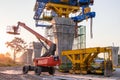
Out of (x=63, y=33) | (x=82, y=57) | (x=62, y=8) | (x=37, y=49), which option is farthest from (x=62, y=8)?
(x=37, y=49)

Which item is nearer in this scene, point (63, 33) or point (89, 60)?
point (89, 60)

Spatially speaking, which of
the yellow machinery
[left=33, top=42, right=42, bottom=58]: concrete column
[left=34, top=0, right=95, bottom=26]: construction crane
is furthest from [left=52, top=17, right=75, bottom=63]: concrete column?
[left=33, top=42, right=42, bottom=58]: concrete column

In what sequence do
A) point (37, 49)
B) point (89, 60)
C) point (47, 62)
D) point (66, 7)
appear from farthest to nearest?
point (37, 49)
point (66, 7)
point (89, 60)
point (47, 62)

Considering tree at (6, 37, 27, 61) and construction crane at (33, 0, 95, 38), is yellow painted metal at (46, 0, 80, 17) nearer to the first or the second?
construction crane at (33, 0, 95, 38)

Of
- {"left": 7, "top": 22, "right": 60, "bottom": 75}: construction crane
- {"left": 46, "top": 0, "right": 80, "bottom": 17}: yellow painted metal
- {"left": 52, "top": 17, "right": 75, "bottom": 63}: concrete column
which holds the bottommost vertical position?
{"left": 7, "top": 22, "right": 60, "bottom": 75}: construction crane

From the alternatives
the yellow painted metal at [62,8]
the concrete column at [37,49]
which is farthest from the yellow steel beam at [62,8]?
the concrete column at [37,49]

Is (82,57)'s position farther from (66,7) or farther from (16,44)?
(16,44)

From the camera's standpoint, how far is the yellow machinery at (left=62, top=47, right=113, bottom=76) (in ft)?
86.5

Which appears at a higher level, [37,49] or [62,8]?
[62,8]

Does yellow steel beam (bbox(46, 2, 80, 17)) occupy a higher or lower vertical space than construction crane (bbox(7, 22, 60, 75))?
higher

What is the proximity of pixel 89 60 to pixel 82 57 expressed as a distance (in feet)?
2.72

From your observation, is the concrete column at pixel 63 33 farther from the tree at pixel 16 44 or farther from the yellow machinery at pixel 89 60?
the tree at pixel 16 44

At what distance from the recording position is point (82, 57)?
29.7m

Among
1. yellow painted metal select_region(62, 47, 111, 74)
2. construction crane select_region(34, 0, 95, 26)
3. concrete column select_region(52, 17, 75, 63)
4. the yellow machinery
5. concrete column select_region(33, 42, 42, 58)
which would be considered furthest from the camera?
concrete column select_region(33, 42, 42, 58)
